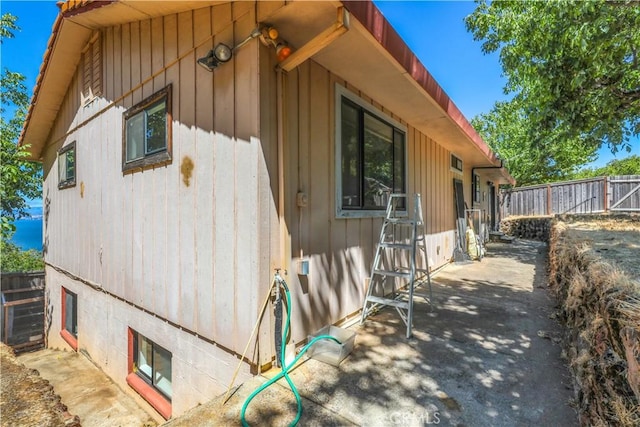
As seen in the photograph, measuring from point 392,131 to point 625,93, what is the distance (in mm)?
5064

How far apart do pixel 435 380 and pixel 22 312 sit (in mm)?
11160

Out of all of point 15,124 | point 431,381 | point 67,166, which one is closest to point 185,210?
point 431,381

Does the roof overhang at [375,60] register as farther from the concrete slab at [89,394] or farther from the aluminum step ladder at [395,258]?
the concrete slab at [89,394]

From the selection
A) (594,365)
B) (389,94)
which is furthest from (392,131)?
(594,365)

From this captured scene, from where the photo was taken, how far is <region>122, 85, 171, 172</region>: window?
318 cm

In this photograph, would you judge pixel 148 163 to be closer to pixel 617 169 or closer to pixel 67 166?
pixel 67 166

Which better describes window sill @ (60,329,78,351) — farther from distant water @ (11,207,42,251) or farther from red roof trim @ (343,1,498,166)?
red roof trim @ (343,1,498,166)

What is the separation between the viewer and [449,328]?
10.5 ft

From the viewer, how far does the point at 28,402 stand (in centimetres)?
248

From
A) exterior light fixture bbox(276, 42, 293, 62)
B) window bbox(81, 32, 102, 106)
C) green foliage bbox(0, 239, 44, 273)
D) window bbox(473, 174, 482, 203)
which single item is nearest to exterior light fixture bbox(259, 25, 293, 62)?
exterior light fixture bbox(276, 42, 293, 62)

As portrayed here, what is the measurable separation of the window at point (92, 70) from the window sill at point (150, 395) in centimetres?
421

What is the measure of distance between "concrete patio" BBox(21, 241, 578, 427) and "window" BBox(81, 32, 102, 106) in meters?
4.56

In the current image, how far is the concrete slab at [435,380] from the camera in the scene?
185cm

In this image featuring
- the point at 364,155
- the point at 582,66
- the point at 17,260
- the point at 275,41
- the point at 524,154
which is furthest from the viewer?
the point at 524,154
